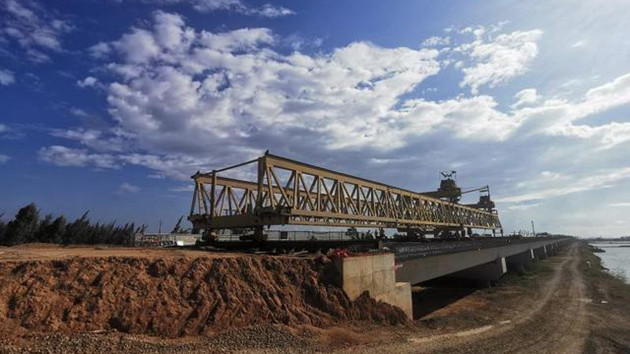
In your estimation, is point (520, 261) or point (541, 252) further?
point (541, 252)

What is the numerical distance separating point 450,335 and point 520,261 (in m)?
53.6

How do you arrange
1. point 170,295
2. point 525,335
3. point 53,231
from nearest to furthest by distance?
point 170,295 → point 525,335 → point 53,231

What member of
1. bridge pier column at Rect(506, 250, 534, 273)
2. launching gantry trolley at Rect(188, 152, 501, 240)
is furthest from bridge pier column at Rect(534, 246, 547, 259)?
launching gantry trolley at Rect(188, 152, 501, 240)

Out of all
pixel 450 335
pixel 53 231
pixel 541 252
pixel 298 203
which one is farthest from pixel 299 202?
pixel 541 252

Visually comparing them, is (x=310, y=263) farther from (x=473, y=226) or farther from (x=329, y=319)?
(x=473, y=226)

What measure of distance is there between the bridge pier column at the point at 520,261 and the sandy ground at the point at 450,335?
24811 millimetres

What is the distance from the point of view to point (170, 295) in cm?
1204

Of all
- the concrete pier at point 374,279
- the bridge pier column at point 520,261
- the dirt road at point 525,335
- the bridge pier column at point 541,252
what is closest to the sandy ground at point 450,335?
the dirt road at point 525,335

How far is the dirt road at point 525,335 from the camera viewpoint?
1418cm

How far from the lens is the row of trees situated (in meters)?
49.8

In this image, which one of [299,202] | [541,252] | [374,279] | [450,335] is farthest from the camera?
[541,252]

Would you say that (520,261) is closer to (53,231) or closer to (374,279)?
(374,279)

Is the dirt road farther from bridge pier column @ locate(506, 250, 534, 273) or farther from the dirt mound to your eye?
bridge pier column @ locate(506, 250, 534, 273)

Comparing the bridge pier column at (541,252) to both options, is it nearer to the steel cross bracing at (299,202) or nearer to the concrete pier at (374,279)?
the steel cross bracing at (299,202)
